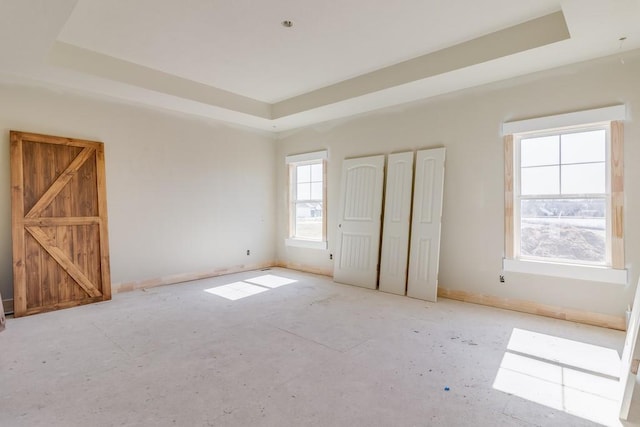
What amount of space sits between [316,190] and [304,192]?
0.33 m

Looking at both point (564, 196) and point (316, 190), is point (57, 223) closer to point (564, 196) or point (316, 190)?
point (316, 190)

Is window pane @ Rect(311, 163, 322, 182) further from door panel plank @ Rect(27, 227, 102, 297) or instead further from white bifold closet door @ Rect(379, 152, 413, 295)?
door panel plank @ Rect(27, 227, 102, 297)

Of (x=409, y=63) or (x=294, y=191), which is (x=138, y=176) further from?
(x=409, y=63)

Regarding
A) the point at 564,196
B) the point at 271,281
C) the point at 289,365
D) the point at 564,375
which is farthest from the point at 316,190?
the point at 564,375

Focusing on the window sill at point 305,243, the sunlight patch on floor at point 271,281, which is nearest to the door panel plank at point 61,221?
the sunlight patch on floor at point 271,281

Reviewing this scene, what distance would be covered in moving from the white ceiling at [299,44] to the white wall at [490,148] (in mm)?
224

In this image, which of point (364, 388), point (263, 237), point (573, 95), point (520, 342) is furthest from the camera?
point (263, 237)

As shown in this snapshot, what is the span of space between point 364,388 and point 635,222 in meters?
3.23

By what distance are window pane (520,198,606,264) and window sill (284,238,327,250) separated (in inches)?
125

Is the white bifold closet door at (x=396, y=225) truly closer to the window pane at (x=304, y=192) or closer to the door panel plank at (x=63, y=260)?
the window pane at (x=304, y=192)

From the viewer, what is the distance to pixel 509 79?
13.4 feet

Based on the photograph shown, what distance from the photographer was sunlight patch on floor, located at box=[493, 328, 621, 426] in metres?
2.15

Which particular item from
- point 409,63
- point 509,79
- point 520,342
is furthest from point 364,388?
point 509,79

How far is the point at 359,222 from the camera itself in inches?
214
